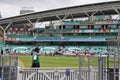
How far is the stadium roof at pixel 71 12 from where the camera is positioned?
294 ft

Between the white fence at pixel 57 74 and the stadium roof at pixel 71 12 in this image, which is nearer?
the white fence at pixel 57 74

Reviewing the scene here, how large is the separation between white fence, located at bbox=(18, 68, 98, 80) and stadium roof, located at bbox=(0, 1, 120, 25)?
241ft

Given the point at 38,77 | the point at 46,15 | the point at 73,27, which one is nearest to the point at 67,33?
the point at 73,27

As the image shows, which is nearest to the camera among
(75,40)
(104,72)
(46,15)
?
(104,72)

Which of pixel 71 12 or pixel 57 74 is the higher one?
pixel 71 12

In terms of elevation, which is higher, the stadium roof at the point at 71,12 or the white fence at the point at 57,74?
the stadium roof at the point at 71,12

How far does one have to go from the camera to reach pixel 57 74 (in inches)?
651

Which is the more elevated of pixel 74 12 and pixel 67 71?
pixel 74 12

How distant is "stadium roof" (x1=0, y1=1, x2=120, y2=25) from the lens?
8975 cm

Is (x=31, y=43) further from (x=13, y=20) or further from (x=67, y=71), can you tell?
(x=67, y=71)

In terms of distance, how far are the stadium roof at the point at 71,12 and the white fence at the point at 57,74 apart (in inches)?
2889

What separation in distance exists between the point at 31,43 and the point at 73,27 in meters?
10.4

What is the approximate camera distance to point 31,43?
9469 cm

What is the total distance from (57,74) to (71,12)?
7807cm
